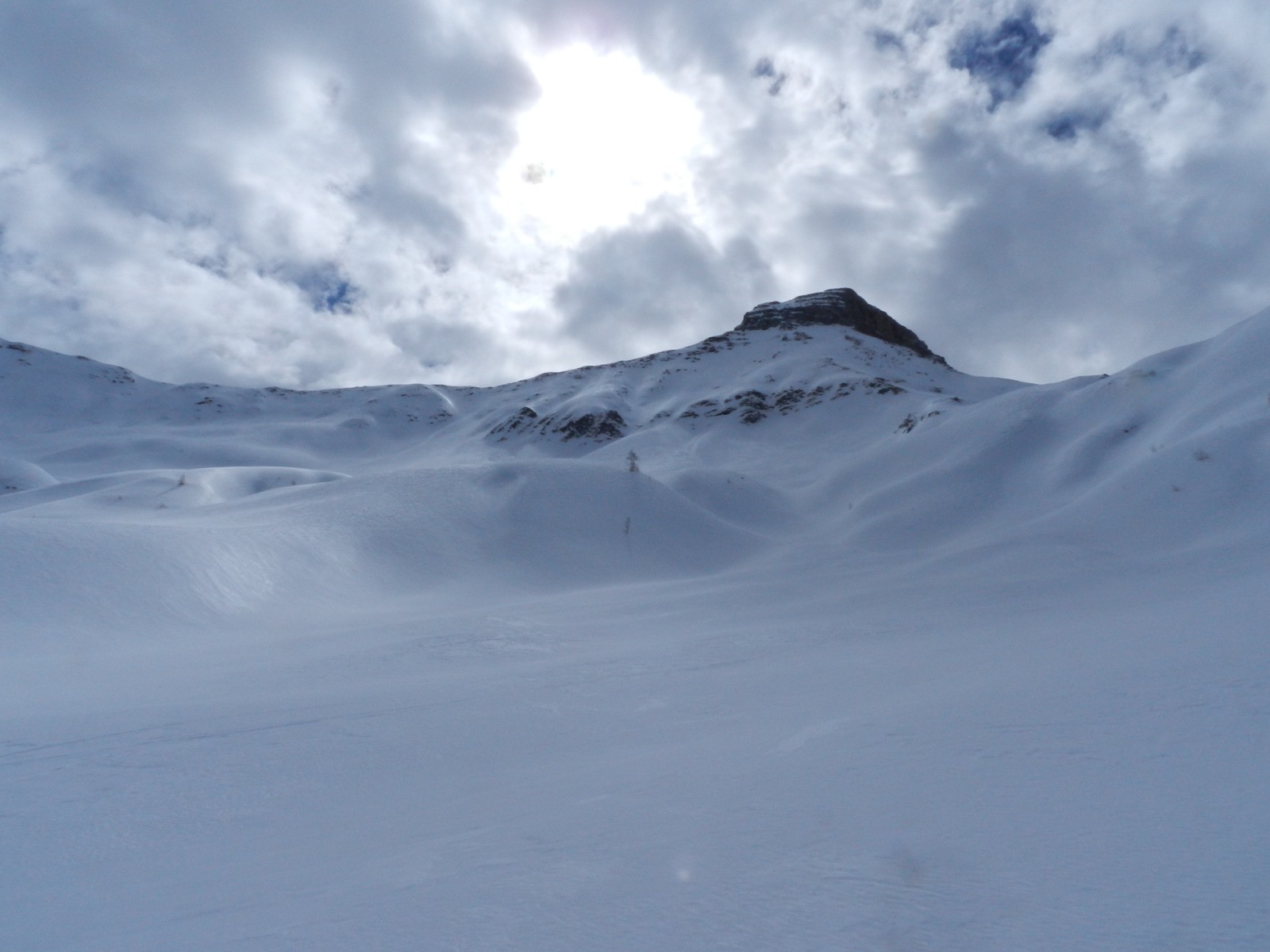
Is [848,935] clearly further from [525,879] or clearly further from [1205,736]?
[1205,736]

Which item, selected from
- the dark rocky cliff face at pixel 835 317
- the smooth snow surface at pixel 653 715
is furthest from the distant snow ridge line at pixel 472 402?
the smooth snow surface at pixel 653 715

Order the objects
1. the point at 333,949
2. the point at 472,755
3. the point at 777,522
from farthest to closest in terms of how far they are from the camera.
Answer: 1. the point at 777,522
2. the point at 472,755
3. the point at 333,949

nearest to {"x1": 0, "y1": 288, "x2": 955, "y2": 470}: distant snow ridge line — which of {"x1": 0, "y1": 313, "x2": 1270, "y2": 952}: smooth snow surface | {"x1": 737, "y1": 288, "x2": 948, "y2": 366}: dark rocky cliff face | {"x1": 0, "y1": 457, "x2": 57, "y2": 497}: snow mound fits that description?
{"x1": 737, "y1": 288, "x2": 948, "y2": 366}: dark rocky cliff face

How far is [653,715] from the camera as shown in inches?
215

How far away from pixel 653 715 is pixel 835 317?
74.1 m

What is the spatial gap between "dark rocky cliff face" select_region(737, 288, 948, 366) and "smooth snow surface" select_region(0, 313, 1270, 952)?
56.5 m

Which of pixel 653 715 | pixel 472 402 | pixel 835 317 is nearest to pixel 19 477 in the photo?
pixel 653 715

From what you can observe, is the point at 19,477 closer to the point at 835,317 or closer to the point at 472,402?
the point at 472,402

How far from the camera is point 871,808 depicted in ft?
10.1

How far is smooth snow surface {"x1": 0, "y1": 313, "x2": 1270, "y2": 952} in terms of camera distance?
246cm

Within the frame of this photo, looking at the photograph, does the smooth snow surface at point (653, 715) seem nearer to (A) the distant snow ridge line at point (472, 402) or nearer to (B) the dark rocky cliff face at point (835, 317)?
(A) the distant snow ridge line at point (472, 402)

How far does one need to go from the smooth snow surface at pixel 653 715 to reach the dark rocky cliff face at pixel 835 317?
185 feet

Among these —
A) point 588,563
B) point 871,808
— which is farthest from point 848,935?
point 588,563

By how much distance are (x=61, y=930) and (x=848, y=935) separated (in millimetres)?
3030
